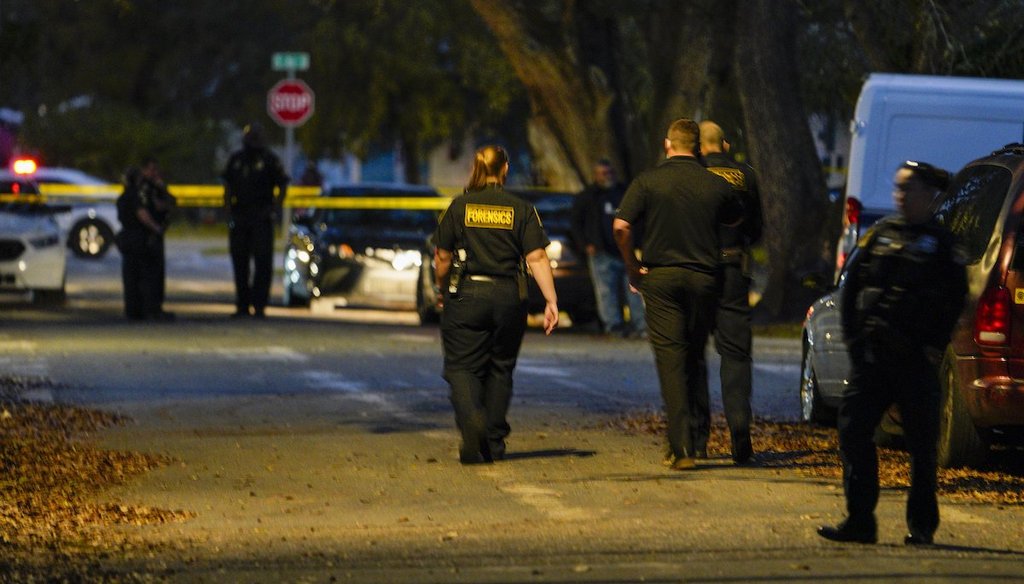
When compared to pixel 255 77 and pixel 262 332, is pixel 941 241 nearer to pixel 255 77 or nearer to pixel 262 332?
pixel 262 332

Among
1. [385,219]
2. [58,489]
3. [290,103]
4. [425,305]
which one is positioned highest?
[290,103]

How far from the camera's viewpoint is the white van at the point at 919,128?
629 inches

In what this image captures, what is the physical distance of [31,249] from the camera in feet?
75.4

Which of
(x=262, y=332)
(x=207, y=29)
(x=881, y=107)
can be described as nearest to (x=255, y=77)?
(x=207, y=29)

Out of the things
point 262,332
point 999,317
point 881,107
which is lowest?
point 262,332

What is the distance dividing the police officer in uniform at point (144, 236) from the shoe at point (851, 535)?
13585 mm

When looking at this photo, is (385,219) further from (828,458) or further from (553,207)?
(828,458)

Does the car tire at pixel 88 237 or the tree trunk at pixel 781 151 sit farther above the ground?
the tree trunk at pixel 781 151

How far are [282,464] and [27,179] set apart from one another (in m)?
16.0

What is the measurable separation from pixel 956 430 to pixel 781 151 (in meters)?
10.9

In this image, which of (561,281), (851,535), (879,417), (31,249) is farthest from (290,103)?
(851,535)

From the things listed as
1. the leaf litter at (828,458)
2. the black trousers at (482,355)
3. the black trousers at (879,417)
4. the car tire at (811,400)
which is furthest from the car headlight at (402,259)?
the black trousers at (879,417)

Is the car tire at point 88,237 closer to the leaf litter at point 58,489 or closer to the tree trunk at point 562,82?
the tree trunk at point 562,82

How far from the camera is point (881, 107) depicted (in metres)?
16.5
